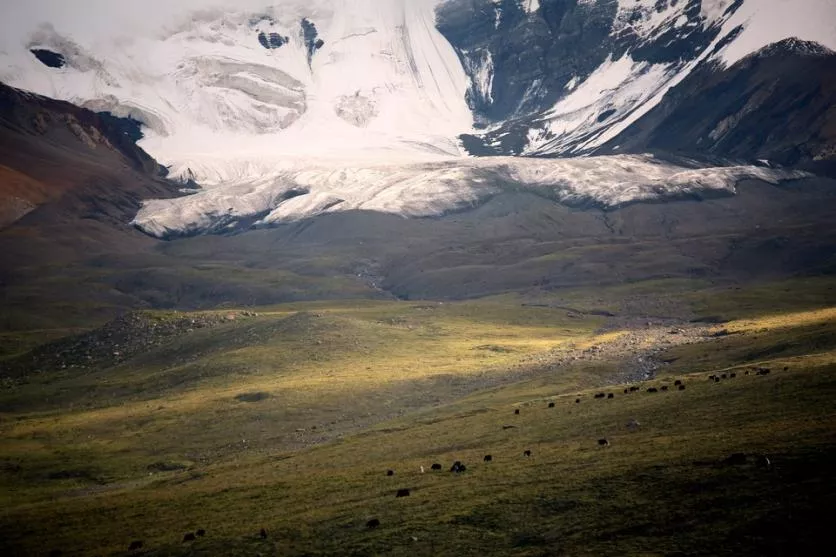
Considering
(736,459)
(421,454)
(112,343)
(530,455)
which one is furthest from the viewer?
(112,343)

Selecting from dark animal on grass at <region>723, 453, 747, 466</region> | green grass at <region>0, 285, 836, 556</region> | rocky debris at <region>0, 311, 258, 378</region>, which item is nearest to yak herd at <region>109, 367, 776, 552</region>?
dark animal on grass at <region>723, 453, 747, 466</region>

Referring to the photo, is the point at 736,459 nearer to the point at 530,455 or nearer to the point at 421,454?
the point at 530,455

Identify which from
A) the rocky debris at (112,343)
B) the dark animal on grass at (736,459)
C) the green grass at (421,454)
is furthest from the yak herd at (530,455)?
the rocky debris at (112,343)

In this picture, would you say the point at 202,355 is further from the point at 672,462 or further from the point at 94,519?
the point at 672,462

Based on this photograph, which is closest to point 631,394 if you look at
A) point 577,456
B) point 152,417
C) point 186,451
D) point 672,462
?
point 577,456

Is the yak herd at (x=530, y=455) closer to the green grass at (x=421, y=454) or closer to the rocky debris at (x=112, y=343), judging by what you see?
the green grass at (x=421, y=454)

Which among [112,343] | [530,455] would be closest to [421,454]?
[530,455]

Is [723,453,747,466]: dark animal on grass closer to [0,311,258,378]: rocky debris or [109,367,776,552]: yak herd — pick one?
[109,367,776,552]: yak herd

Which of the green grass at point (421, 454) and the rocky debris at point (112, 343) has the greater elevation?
the rocky debris at point (112, 343)
